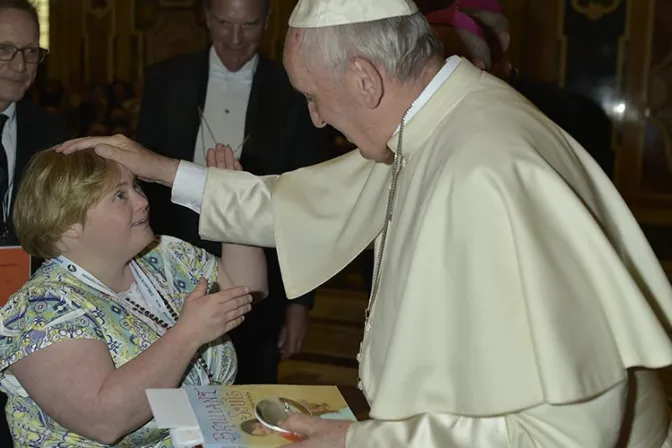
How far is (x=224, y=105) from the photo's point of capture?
14.3 feet

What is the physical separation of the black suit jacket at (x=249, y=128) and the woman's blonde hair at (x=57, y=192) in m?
1.56

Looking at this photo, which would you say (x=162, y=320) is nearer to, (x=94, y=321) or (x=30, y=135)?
(x=94, y=321)

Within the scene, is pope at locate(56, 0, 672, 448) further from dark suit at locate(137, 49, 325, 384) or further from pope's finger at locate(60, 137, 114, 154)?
dark suit at locate(137, 49, 325, 384)

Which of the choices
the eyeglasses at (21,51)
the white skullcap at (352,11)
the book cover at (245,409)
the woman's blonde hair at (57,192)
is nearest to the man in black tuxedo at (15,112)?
the eyeglasses at (21,51)

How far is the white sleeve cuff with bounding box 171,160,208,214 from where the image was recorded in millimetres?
2818

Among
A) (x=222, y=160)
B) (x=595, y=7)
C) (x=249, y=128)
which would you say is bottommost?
(x=249, y=128)

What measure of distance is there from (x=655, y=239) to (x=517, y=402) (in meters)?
7.67

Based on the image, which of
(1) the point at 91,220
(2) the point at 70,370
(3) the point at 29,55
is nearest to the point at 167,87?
(3) the point at 29,55

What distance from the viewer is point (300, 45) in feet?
7.06

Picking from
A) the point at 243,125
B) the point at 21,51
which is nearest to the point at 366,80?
the point at 21,51

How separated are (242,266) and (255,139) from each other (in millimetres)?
1384

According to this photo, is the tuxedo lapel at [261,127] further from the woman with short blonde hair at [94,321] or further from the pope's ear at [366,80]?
the pope's ear at [366,80]

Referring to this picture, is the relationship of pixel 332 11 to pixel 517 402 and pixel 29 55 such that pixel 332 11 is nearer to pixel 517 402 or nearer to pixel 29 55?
pixel 517 402

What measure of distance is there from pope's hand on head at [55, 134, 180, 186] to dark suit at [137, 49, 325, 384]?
4.59 ft
